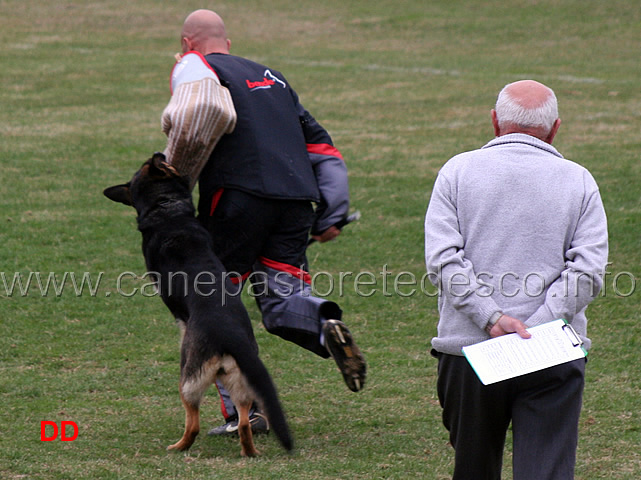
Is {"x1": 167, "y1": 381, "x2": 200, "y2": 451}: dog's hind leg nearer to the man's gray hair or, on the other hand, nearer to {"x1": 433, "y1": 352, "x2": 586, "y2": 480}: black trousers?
{"x1": 433, "y1": 352, "x2": 586, "y2": 480}: black trousers

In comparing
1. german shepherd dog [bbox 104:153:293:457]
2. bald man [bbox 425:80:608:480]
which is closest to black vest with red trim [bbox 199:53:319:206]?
german shepherd dog [bbox 104:153:293:457]

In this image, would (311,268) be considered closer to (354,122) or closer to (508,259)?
(508,259)

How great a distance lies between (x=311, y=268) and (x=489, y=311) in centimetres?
507

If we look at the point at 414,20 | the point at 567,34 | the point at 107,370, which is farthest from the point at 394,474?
the point at 414,20

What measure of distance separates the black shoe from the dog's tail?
68 centimetres

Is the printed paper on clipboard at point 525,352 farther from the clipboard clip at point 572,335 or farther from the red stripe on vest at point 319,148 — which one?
the red stripe on vest at point 319,148

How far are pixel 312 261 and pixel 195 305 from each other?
4.14 m

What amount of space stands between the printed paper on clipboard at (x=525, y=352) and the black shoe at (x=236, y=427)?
77.2 inches

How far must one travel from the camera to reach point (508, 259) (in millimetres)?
3141

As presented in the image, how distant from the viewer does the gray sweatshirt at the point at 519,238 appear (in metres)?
3.11

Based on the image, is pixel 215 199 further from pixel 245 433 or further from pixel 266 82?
pixel 245 433

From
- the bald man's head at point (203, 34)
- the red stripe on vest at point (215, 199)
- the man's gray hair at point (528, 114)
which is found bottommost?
the red stripe on vest at point (215, 199)

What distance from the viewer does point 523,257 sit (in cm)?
313

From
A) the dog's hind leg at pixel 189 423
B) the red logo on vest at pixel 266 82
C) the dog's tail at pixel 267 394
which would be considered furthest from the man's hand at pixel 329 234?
the dog's hind leg at pixel 189 423
